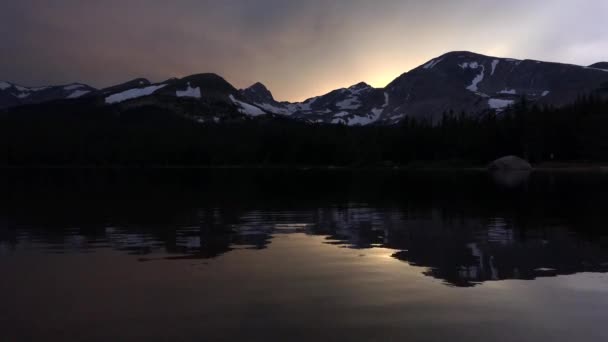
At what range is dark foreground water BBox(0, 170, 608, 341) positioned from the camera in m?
9.63

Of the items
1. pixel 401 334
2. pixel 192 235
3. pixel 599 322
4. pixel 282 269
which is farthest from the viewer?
pixel 192 235

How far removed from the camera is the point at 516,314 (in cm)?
1052

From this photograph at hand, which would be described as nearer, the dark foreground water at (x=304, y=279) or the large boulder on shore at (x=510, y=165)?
the dark foreground water at (x=304, y=279)

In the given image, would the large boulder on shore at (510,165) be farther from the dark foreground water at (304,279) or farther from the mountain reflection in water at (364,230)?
the dark foreground water at (304,279)

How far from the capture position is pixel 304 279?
45.0 feet

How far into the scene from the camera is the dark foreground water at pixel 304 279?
9633mm

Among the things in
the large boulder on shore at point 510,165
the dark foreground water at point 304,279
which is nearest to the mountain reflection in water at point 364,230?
the dark foreground water at point 304,279

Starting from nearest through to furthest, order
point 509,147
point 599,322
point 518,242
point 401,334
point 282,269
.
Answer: point 401,334 < point 599,322 < point 282,269 < point 518,242 < point 509,147

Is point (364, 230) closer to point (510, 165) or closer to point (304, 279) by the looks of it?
point (304, 279)

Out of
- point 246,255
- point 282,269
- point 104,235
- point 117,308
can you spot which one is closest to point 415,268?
point 282,269

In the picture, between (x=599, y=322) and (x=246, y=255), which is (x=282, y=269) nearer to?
(x=246, y=255)

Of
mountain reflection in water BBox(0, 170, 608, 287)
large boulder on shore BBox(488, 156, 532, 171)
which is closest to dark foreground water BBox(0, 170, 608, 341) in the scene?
mountain reflection in water BBox(0, 170, 608, 287)

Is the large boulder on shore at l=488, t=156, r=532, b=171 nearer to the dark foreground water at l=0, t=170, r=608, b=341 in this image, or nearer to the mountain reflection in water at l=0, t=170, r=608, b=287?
the mountain reflection in water at l=0, t=170, r=608, b=287

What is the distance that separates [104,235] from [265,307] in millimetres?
12814
